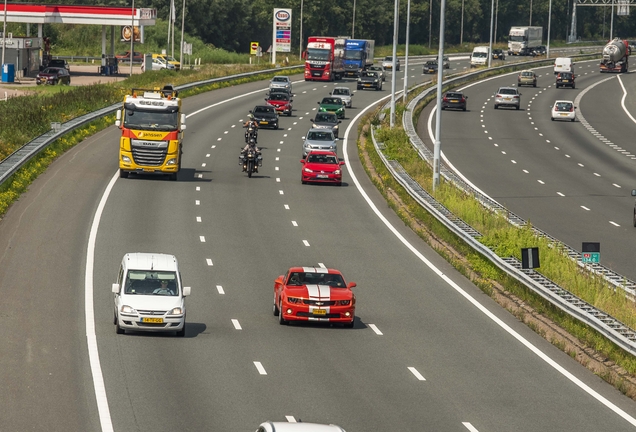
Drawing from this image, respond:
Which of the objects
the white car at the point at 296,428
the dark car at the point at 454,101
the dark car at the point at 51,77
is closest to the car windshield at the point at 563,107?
the dark car at the point at 454,101

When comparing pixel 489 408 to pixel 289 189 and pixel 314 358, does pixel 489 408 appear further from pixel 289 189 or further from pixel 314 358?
pixel 289 189

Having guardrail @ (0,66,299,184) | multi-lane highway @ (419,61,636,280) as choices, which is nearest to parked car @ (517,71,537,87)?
multi-lane highway @ (419,61,636,280)

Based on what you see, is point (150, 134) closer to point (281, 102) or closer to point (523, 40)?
point (281, 102)

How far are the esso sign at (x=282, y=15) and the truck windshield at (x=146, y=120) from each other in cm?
8030

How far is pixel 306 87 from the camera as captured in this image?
331 ft

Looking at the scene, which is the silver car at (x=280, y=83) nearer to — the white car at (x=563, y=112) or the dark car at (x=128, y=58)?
the white car at (x=563, y=112)

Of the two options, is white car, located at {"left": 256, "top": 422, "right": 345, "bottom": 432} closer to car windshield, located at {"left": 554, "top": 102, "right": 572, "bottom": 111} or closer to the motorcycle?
the motorcycle

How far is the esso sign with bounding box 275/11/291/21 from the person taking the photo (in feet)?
414

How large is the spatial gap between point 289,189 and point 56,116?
18725mm

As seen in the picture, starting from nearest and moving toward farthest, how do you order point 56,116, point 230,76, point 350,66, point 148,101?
1. point 148,101
2. point 56,116
3. point 230,76
4. point 350,66

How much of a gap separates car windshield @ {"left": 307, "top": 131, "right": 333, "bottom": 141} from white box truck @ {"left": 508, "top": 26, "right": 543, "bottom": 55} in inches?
4319

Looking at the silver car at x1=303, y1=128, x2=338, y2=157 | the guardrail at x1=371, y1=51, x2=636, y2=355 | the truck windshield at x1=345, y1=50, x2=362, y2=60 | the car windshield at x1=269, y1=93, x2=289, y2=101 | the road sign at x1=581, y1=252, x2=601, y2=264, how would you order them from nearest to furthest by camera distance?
the guardrail at x1=371, y1=51, x2=636, y2=355 < the road sign at x1=581, y1=252, x2=601, y2=264 < the silver car at x1=303, y1=128, x2=338, y2=157 < the car windshield at x1=269, y1=93, x2=289, y2=101 < the truck windshield at x1=345, y1=50, x2=362, y2=60

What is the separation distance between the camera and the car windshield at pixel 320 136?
58500 millimetres

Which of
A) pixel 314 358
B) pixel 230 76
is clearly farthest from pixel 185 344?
pixel 230 76
